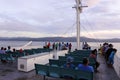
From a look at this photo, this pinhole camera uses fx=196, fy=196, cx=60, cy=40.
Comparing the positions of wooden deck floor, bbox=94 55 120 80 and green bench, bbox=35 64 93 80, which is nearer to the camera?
green bench, bbox=35 64 93 80

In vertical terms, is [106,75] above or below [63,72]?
below

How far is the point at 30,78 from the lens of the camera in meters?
9.78

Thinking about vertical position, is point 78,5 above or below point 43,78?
above

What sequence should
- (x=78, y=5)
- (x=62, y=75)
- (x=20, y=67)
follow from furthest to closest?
1. (x=78, y=5)
2. (x=20, y=67)
3. (x=62, y=75)

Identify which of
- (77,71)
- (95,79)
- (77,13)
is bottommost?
(95,79)

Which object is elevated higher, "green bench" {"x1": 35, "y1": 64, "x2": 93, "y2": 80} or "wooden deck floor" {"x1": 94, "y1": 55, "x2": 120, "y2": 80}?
"green bench" {"x1": 35, "y1": 64, "x2": 93, "y2": 80}

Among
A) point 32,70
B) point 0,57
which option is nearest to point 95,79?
point 32,70

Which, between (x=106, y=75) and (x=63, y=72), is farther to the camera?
(x=106, y=75)

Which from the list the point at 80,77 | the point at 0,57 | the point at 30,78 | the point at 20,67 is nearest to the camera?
the point at 80,77

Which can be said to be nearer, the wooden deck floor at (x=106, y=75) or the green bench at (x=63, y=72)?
the green bench at (x=63, y=72)

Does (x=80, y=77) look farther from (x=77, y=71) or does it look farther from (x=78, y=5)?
(x=78, y=5)

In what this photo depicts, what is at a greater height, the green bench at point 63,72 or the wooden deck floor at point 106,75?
the green bench at point 63,72

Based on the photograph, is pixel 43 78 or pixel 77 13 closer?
pixel 43 78

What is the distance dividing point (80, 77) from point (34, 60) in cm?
493
